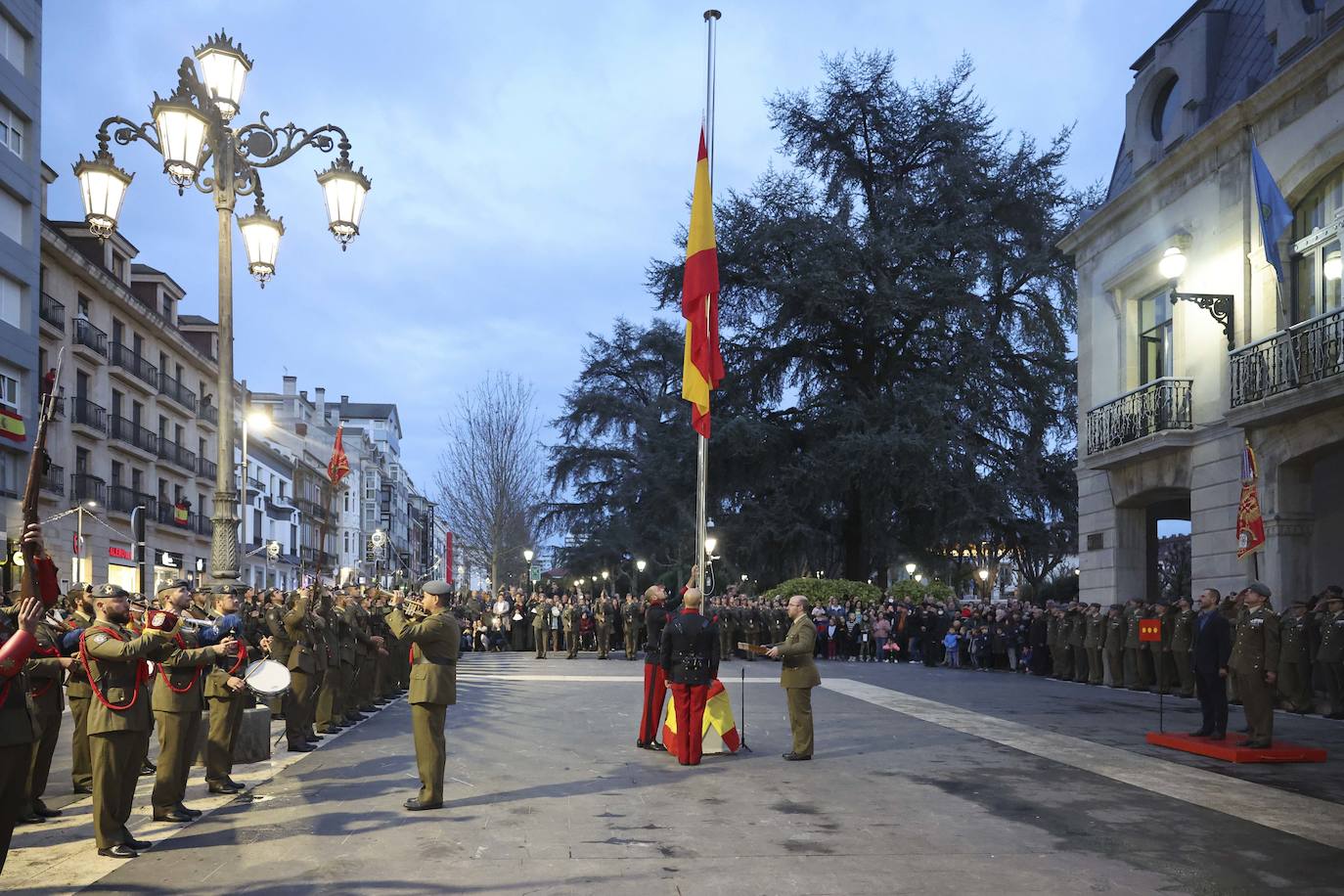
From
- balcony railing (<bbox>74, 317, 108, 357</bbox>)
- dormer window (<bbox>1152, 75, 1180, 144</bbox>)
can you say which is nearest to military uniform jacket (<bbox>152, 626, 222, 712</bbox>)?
dormer window (<bbox>1152, 75, 1180, 144</bbox>)

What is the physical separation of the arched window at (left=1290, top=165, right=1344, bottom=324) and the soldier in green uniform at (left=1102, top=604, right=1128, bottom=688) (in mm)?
6797

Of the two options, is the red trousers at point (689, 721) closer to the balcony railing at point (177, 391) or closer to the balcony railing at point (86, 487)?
the balcony railing at point (86, 487)

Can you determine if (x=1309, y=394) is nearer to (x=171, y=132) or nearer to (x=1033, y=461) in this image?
(x=171, y=132)

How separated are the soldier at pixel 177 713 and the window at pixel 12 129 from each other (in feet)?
94.9

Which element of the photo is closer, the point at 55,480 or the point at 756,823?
the point at 756,823

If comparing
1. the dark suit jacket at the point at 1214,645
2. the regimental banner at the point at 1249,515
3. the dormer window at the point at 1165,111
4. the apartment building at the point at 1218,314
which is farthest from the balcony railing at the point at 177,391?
the dark suit jacket at the point at 1214,645

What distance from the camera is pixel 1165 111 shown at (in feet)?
77.4

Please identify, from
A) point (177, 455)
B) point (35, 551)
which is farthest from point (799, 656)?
point (177, 455)

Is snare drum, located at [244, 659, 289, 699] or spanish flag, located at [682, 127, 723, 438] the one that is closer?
snare drum, located at [244, 659, 289, 699]

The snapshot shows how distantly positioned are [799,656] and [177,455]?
4140 cm

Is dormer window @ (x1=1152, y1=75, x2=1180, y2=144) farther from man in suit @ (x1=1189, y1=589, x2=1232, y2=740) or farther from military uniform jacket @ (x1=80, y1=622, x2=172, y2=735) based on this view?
military uniform jacket @ (x1=80, y1=622, x2=172, y2=735)

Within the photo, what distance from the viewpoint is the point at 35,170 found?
33844 mm

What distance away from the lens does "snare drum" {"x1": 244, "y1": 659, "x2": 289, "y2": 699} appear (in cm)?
1030

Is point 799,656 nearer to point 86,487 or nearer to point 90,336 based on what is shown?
point 86,487
